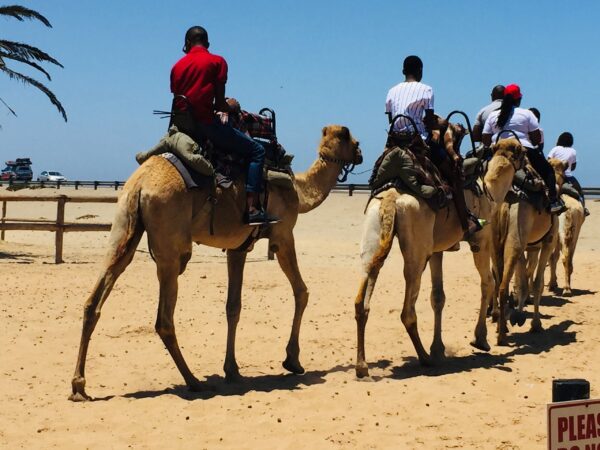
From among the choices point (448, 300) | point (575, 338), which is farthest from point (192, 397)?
point (448, 300)

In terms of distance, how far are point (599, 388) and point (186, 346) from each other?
15.8 ft

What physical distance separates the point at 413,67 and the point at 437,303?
9.10 ft

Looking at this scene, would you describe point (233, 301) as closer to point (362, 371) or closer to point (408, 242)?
point (362, 371)

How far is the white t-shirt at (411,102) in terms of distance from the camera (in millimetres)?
9609

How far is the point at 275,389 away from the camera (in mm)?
8852

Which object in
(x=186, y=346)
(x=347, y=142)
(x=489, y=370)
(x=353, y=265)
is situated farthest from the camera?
(x=353, y=265)

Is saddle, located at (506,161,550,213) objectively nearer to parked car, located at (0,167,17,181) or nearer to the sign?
the sign

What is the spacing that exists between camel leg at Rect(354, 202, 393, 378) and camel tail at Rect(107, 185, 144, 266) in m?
2.28

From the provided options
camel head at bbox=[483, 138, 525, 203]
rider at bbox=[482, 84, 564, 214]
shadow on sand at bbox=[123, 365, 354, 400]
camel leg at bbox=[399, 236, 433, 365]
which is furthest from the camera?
rider at bbox=[482, 84, 564, 214]

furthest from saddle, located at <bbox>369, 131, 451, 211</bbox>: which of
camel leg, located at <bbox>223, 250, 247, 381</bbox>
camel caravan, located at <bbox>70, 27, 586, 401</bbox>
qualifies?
camel leg, located at <bbox>223, 250, 247, 381</bbox>

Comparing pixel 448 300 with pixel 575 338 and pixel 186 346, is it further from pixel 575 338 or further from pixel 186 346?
pixel 186 346

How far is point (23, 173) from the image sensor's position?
70625mm

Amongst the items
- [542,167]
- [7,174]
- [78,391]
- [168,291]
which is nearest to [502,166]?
[542,167]

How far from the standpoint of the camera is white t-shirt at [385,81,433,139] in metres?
9.61
